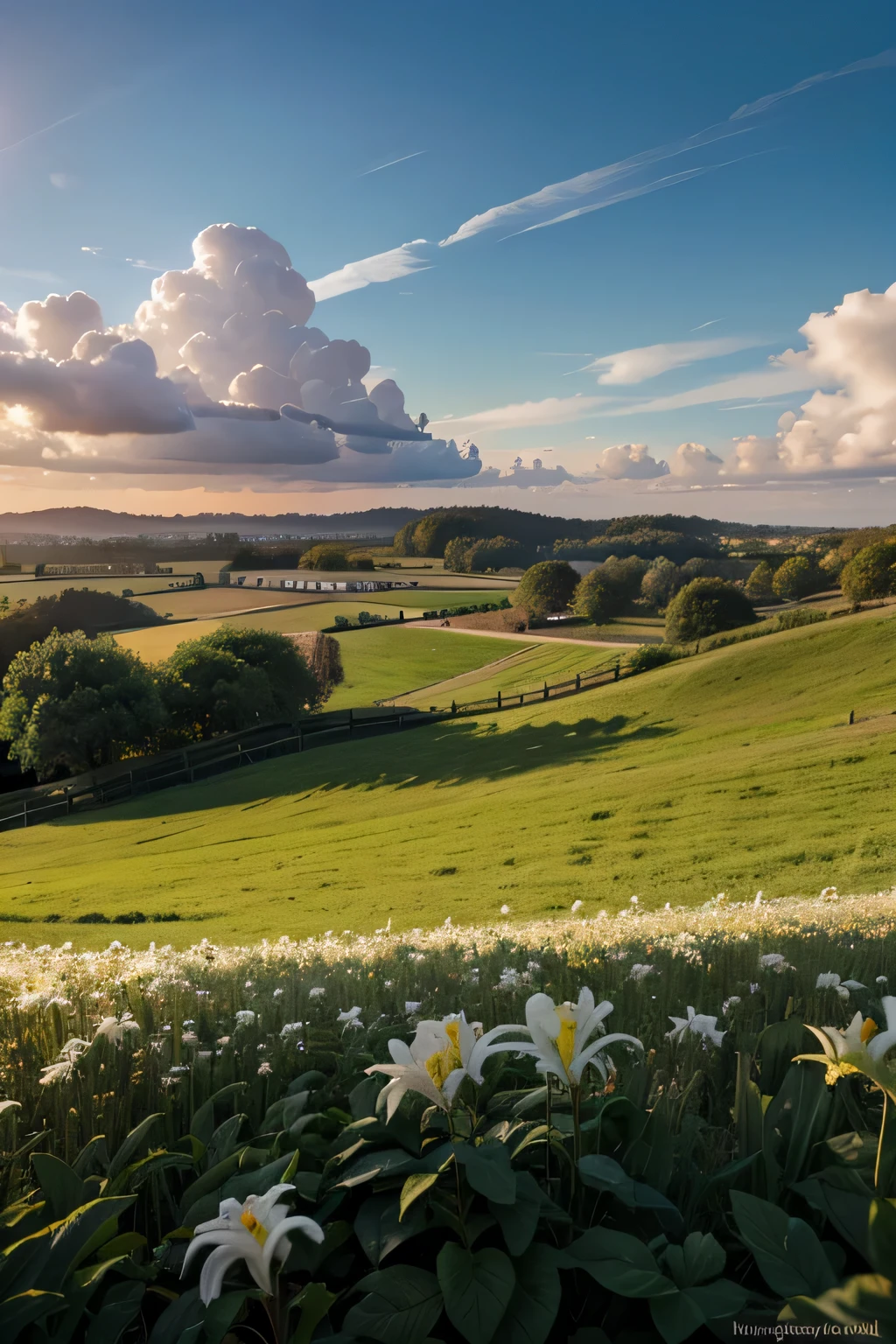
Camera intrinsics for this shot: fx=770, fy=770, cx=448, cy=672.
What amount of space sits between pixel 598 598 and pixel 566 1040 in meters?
30.5

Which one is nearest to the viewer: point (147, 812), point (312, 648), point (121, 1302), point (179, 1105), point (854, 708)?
point (121, 1302)

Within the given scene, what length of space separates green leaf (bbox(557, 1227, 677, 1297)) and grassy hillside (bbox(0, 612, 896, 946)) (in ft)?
45.3

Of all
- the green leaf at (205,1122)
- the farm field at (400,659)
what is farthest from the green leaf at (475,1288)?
the farm field at (400,659)

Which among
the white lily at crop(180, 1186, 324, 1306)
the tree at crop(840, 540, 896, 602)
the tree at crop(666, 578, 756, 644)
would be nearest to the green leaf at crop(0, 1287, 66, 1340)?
the white lily at crop(180, 1186, 324, 1306)

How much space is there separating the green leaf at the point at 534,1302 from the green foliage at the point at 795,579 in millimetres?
30843

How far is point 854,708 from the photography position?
22922mm

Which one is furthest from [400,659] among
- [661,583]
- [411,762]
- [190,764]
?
[661,583]

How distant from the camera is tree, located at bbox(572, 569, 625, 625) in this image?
1247 inches

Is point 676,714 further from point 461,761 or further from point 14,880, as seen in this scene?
point 14,880

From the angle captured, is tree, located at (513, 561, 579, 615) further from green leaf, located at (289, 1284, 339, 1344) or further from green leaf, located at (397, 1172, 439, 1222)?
green leaf, located at (289, 1284, 339, 1344)

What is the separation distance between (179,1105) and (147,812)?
111ft

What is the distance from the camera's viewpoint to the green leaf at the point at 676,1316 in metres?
1.71

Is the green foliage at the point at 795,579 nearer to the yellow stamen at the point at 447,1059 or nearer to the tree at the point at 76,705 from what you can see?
the tree at the point at 76,705

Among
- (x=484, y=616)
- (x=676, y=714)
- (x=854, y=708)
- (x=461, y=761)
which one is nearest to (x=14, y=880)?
(x=461, y=761)
